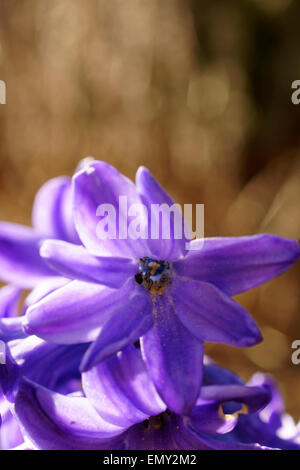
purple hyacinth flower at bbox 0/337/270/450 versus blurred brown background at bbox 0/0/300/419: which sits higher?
blurred brown background at bbox 0/0/300/419

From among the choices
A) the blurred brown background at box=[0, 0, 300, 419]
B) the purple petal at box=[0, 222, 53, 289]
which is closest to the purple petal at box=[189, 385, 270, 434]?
the purple petal at box=[0, 222, 53, 289]

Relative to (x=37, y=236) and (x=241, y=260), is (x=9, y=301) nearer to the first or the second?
(x=37, y=236)

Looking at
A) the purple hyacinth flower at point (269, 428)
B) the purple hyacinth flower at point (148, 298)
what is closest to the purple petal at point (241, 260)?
the purple hyacinth flower at point (148, 298)

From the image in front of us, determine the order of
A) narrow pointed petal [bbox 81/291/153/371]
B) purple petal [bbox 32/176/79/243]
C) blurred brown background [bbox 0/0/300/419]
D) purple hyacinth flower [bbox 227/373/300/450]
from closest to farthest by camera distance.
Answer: narrow pointed petal [bbox 81/291/153/371]
purple hyacinth flower [bbox 227/373/300/450]
purple petal [bbox 32/176/79/243]
blurred brown background [bbox 0/0/300/419]

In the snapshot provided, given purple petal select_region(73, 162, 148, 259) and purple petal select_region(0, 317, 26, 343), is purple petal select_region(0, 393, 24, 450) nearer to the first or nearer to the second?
purple petal select_region(0, 317, 26, 343)

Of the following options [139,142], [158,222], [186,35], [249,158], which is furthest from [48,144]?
[158,222]

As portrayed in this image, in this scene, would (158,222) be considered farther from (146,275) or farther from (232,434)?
(232,434)

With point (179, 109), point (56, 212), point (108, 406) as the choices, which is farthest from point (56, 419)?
point (179, 109)
